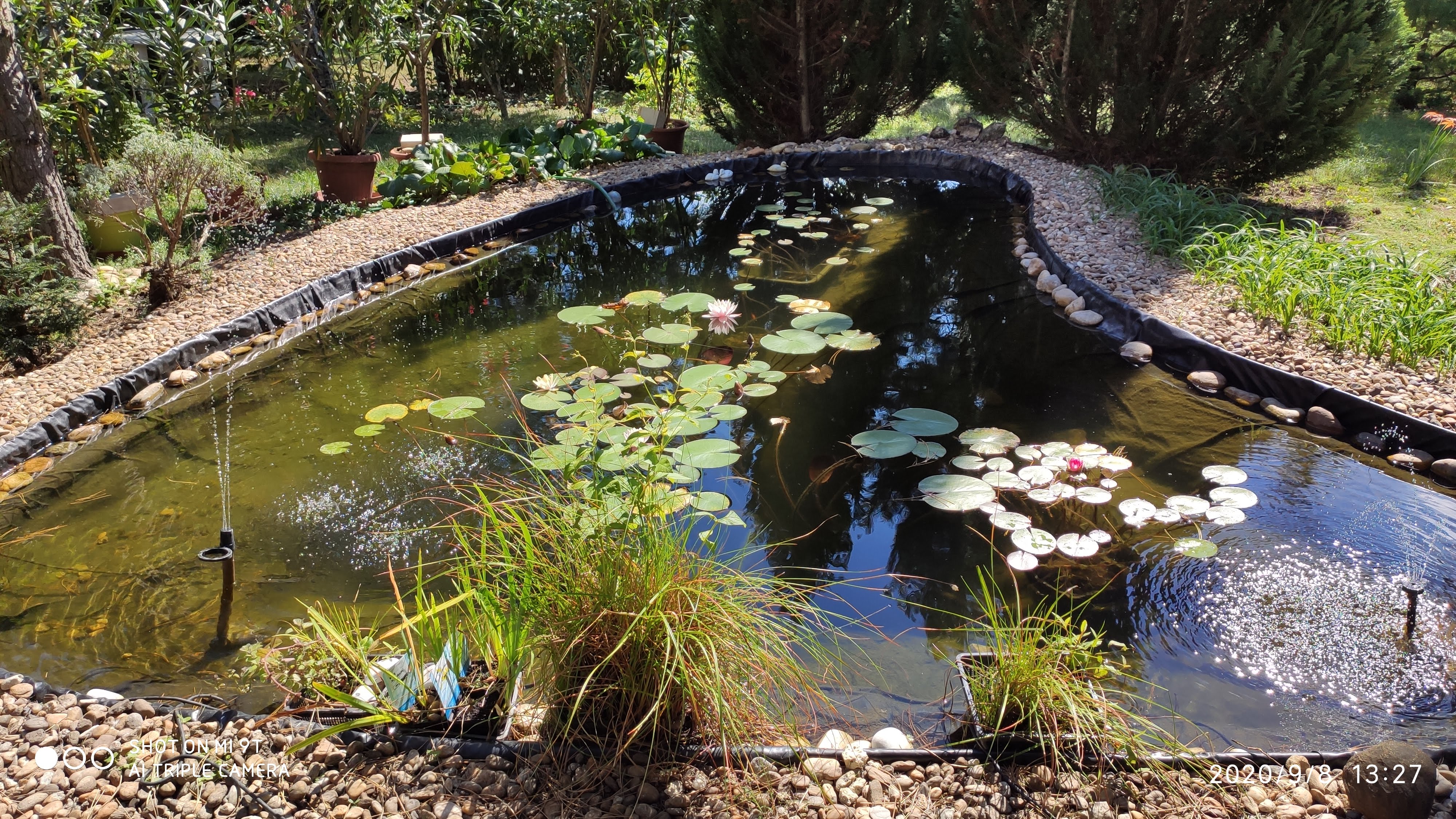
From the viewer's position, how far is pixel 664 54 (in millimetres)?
8000

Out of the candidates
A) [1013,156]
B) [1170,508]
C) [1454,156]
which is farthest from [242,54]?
[1454,156]

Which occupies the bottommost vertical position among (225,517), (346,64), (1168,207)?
(225,517)

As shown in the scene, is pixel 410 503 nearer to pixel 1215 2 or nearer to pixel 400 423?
pixel 400 423

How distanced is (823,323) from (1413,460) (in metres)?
2.43

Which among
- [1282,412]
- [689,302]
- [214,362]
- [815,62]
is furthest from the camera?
[815,62]

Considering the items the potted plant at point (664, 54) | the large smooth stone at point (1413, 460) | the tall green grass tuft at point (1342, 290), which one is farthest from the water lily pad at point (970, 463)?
the potted plant at point (664, 54)

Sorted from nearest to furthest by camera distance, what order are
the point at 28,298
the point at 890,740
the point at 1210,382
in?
the point at 890,740 < the point at 1210,382 < the point at 28,298

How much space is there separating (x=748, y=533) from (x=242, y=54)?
554 cm

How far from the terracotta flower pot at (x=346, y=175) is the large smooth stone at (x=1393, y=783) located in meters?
6.32

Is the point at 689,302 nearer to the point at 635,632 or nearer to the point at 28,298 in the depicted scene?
the point at 635,632

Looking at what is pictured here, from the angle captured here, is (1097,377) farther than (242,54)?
No

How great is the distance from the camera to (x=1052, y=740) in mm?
1811

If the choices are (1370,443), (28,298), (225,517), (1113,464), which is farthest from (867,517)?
(28,298)

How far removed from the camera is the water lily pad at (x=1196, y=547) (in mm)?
2707
